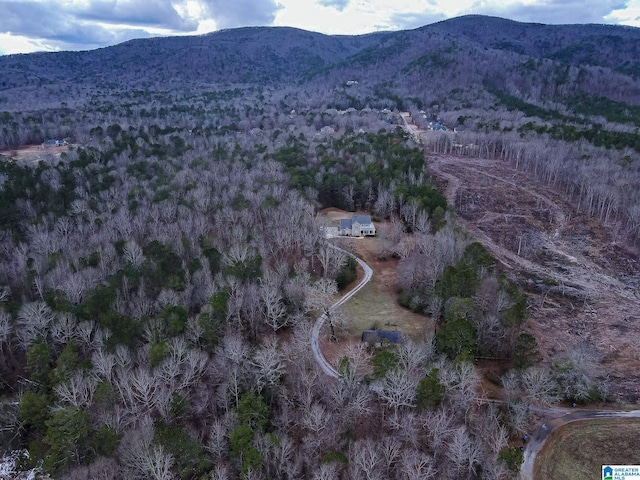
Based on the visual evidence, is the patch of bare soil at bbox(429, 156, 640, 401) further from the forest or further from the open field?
the forest

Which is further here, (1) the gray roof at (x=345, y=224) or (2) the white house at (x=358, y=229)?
(1) the gray roof at (x=345, y=224)

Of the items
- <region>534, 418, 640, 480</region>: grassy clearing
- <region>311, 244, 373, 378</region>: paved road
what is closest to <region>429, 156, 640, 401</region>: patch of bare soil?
<region>534, 418, 640, 480</region>: grassy clearing

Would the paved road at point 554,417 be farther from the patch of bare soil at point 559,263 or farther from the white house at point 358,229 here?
the white house at point 358,229

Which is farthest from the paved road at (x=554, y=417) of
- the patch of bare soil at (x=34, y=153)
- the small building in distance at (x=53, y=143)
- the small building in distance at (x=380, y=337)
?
the small building in distance at (x=53, y=143)

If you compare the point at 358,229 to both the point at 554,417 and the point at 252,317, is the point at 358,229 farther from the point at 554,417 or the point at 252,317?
the point at 554,417

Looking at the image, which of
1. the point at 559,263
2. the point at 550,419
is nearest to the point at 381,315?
the point at 550,419

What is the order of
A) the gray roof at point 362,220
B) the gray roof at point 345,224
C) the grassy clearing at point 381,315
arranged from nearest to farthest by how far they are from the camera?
the grassy clearing at point 381,315 < the gray roof at point 345,224 < the gray roof at point 362,220

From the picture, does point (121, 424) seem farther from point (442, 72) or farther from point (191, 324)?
point (442, 72)
